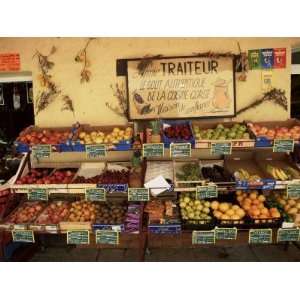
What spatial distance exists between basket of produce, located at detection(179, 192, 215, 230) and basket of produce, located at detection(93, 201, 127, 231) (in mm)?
757

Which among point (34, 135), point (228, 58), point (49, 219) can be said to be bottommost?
point (49, 219)

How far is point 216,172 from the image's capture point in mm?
4641

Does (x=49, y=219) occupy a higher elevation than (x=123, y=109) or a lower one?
lower

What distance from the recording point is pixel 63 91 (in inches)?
→ 196

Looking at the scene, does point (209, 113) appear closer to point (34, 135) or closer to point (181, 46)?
point (181, 46)

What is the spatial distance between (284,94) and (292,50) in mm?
622

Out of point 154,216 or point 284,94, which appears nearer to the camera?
point 154,216

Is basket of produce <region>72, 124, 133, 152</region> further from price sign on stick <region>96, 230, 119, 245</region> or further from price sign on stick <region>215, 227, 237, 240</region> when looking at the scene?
price sign on stick <region>215, 227, 237, 240</region>

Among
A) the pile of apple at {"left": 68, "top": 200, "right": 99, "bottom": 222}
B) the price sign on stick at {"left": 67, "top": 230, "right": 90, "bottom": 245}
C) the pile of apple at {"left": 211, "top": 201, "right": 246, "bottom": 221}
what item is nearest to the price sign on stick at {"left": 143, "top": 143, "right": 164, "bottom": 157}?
the pile of apple at {"left": 211, "top": 201, "right": 246, "bottom": 221}

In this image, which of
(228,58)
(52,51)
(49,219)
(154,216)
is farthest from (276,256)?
(52,51)

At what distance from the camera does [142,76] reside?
4.83 meters

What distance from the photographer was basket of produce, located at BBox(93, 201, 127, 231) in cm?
436

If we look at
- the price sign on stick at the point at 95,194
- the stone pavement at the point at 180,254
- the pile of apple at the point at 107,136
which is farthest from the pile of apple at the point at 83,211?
the pile of apple at the point at 107,136

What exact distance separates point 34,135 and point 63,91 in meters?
0.77
